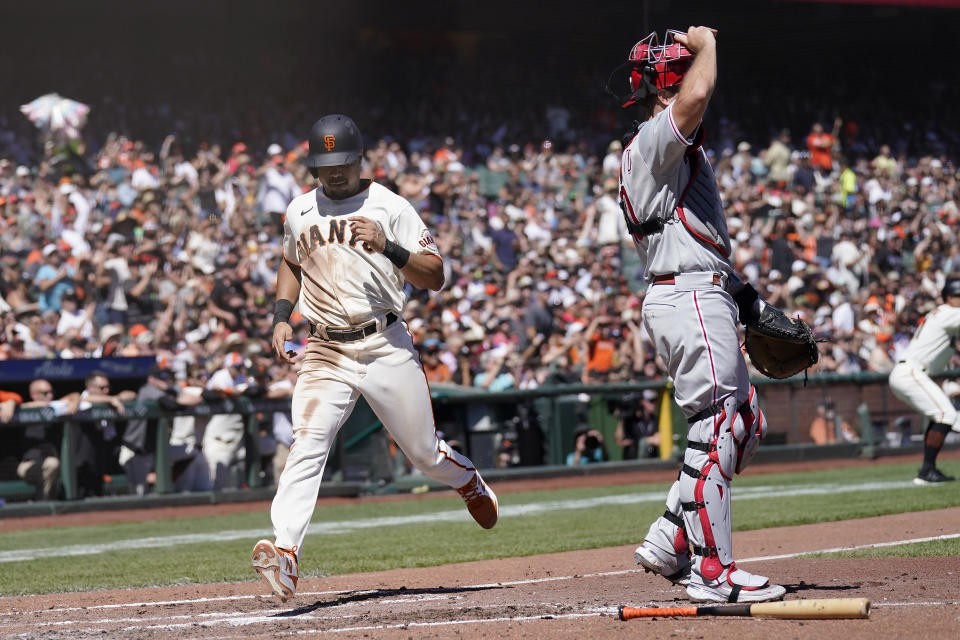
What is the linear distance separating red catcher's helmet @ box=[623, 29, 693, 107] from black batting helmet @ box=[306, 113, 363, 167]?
1.30 m

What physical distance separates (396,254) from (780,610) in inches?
86.6

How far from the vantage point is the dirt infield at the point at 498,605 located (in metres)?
4.44

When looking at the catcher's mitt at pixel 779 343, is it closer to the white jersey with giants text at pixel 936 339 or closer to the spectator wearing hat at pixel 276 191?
the white jersey with giants text at pixel 936 339

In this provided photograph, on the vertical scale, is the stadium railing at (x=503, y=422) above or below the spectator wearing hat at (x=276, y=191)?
below

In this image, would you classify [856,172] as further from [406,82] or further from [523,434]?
[523,434]

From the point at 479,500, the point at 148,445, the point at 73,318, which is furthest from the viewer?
the point at 73,318

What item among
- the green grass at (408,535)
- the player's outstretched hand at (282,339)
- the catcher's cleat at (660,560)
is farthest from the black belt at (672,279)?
the green grass at (408,535)

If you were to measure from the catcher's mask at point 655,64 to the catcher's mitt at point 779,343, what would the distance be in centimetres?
98

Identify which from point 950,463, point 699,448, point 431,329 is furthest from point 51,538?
point 950,463

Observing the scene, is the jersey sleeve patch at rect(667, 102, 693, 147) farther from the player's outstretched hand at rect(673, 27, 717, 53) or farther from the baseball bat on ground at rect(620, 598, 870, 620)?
the baseball bat on ground at rect(620, 598, 870, 620)

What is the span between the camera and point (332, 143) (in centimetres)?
573

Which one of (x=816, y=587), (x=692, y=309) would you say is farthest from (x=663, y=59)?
(x=816, y=587)

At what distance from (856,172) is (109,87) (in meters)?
14.0

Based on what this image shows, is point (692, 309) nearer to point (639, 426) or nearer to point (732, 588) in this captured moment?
→ point (732, 588)
